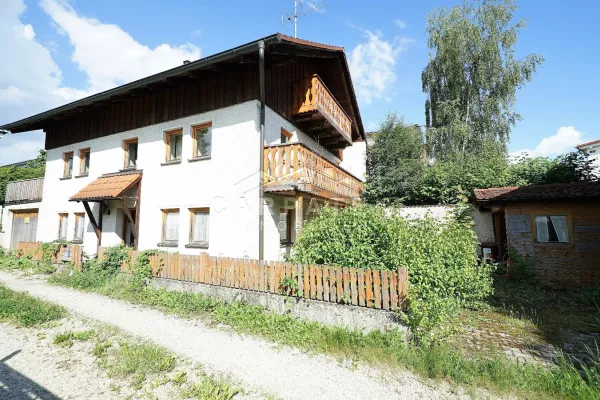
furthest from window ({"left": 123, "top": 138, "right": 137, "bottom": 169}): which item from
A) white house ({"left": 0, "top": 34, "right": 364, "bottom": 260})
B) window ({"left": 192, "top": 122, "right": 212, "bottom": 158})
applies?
window ({"left": 192, "top": 122, "right": 212, "bottom": 158})

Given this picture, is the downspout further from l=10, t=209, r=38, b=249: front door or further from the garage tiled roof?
l=10, t=209, r=38, b=249: front door

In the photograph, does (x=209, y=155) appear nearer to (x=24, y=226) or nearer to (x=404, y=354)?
(x=404, y=354)

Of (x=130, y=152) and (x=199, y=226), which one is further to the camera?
(x=130, y=152)

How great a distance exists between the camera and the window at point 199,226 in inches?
371

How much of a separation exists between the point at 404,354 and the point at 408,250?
6.76ft

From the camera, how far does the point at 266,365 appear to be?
427cm

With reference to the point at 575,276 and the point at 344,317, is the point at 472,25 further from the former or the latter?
the point at 344,317

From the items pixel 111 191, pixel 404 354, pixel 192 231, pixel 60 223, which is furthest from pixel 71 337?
pixel 60 223

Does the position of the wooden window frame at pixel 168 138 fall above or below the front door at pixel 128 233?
above

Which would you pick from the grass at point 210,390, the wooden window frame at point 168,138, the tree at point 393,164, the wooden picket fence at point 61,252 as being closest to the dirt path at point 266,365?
the grass at point 210,390

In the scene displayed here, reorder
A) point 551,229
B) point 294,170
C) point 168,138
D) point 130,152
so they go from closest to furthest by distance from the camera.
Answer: point 294,170 < point 551,229 < point 168,138 < point 130,152

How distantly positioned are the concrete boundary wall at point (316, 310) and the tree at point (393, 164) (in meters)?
10.2

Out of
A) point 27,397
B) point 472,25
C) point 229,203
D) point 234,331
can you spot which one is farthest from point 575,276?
point 472,25

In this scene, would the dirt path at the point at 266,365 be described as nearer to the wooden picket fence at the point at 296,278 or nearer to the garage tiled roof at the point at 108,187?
the wooden picket fence at the point at 296,278
